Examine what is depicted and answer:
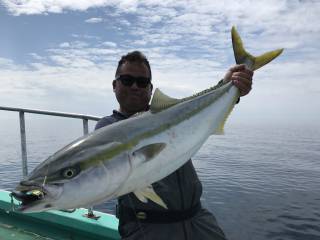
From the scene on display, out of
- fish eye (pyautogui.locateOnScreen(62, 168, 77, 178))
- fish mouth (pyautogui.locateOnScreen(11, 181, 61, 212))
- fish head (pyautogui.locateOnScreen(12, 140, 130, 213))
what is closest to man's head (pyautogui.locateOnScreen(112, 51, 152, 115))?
fish head (pyautogui.locateOnScreen(12, 140, 130, 213))

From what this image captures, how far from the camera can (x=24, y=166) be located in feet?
20.6

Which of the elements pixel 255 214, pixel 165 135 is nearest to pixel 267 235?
pixel 255 214

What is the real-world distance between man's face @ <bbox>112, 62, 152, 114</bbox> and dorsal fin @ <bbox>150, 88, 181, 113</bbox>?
1.02 m

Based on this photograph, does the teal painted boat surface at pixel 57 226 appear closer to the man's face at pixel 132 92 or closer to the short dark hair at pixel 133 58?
the man's face at pixel 132 92

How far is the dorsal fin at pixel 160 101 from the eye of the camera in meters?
Answer: 3.14

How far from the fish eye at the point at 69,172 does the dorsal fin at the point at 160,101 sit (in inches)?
36.8

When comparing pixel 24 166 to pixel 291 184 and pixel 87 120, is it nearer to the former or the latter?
pixel 87 120

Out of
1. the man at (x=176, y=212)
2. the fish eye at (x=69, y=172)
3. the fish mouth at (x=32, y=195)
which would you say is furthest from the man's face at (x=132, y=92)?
the fish mouth at (x=32, y=195)

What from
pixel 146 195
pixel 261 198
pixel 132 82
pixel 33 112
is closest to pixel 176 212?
pixel 146 195

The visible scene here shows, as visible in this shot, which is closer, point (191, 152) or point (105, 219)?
point (191, 152)

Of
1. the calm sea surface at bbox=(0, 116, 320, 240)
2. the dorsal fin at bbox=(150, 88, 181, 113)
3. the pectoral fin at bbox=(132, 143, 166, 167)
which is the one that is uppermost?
the dorsal fin at bbox=(150, 88, 181, 113)

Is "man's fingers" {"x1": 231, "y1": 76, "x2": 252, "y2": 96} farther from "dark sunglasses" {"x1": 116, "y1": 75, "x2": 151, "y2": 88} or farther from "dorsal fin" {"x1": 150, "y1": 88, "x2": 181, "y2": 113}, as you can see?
"dark sunglasses" {"x1": 116, "y1": 75, "x2": 151, "y2": 88}

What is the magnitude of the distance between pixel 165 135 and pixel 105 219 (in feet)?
11.3

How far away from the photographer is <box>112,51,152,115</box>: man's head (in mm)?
4230
